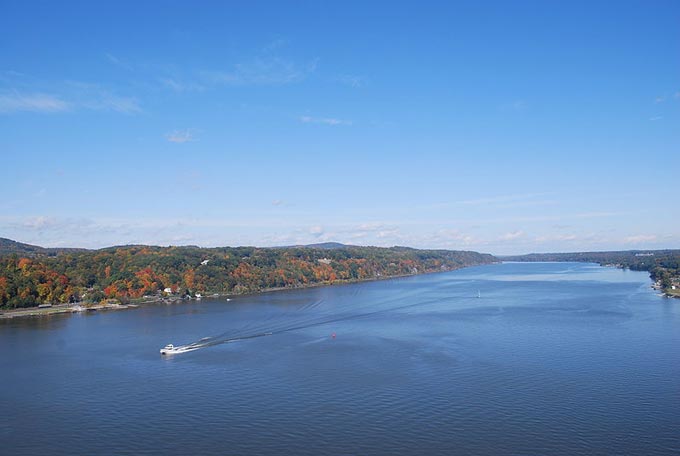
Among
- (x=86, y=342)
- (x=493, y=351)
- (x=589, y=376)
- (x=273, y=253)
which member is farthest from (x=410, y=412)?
(x=273, y=253)

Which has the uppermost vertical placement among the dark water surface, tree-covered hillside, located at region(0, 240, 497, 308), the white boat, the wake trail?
tree-covered hillside, located at region(0, 240, 497, 308)

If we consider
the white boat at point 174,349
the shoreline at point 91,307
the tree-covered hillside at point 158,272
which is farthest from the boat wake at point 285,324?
the tree-covered hillside at point 158,272

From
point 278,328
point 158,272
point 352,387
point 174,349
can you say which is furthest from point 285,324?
point 158,272

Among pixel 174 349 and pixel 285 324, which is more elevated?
pixel 285 324

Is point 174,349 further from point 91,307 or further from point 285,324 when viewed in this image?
point 91,307

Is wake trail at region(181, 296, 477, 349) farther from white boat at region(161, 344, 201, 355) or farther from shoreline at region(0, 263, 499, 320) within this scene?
shoreline at region(0, 263, 499, 320)

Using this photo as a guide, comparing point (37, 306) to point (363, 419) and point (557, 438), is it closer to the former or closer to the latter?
point (363, 419)

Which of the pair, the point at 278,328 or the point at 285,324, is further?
the point at 285,324

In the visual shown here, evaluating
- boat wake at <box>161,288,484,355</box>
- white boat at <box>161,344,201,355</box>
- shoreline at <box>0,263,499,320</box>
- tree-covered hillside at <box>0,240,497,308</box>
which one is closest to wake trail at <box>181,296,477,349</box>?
boat wake at <box>161,288,484,355</box>
